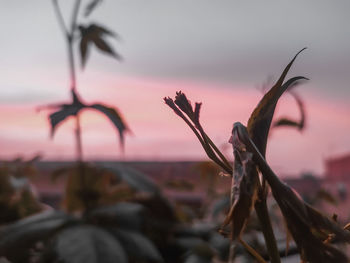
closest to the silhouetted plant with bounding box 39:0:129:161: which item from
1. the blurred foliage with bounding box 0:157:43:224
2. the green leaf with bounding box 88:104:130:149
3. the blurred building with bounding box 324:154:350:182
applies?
the green leaf with bounding box 88:104:130:149

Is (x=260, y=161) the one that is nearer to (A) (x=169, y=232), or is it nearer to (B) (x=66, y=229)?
(B) (x=66, y=229)

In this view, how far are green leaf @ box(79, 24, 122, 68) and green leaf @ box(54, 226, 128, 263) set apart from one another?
0.20 metres

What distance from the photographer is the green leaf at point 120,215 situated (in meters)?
0.75

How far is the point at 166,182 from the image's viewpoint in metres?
0.98

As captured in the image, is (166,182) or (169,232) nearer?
(169,232)

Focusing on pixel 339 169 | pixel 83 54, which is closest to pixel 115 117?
pixel 83 54

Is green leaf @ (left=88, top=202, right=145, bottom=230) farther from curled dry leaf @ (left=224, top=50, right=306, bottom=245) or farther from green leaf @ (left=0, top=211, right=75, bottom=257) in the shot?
curled dry leaf @ (left=224, top=50, right=306, bottom=245)

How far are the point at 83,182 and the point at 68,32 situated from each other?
0.23 metres

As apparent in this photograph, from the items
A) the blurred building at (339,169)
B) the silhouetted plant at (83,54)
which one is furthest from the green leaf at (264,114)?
the blurred building at (339,169)

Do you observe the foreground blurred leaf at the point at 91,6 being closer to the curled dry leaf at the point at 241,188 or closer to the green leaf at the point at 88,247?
the green leaf at the point at 88,247

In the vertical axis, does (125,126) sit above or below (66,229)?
above

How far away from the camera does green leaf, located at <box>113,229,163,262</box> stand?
663mm

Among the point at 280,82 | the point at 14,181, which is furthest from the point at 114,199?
the point at 280,82

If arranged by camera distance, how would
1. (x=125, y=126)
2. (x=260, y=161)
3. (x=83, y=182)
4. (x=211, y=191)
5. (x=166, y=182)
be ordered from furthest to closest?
(x=211, y=191) < (x=166, y=182) < (x=83, y=182) < (x=125, y=126) < (x=260, y=161)
